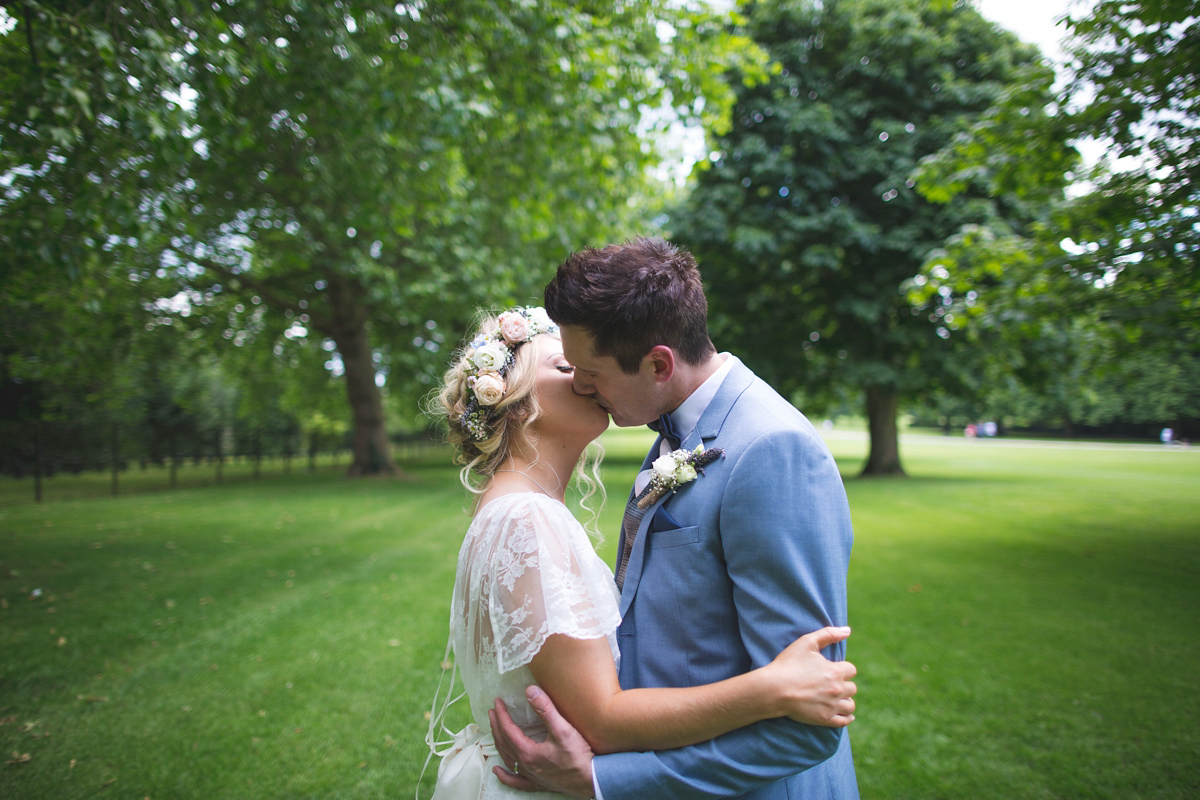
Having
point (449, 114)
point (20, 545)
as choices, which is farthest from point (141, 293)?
point (449, 114)

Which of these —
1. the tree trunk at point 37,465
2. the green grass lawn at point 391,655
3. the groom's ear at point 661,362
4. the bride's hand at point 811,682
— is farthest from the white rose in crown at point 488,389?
the tree trunk at point 37,465

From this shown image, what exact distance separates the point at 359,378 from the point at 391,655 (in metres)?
14.3

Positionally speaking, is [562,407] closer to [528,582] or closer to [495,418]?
[495,418]

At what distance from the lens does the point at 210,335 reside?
17.5 metres

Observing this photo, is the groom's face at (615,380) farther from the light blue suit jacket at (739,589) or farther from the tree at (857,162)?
the tree at (857,162)

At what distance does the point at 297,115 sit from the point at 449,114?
2.44m

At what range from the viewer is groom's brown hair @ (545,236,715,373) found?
162 centimetres

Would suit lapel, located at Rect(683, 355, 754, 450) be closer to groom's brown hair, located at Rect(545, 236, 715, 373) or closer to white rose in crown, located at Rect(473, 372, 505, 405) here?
groom's brown hair, located at Rect(545, 236, 715, 373)

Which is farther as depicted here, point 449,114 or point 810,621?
point 449,114

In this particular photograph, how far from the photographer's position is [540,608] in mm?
1614

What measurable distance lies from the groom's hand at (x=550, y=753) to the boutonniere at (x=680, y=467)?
2.13 feet

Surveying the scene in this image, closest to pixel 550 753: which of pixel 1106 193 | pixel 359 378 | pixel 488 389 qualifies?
pixel 488 389

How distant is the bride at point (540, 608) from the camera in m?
1.41

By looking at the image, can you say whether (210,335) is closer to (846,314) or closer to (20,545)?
(20,545)
